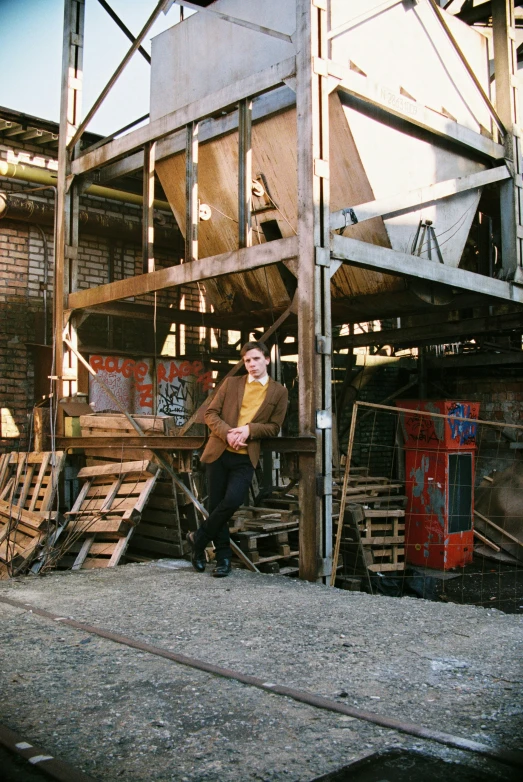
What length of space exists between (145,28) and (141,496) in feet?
17.3

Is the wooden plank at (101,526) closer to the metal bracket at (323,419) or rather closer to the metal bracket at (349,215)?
the metal bracket at (323,419)

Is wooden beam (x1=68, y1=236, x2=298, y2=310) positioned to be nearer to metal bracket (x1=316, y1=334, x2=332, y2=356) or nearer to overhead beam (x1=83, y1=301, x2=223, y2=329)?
overhead beam (x1=83, y1=301, x2=223, y2=329)

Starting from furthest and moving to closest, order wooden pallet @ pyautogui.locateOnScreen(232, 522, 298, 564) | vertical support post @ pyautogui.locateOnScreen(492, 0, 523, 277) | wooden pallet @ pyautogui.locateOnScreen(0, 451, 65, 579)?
vertical support post @ pyautogui.locateOnScreen(492, 0, 523, 277) → wooden pallet @ pyautogui.locateOnScreen(232, 522, 298, 564) → wooden pallet @ pyautogui.locateOnScreen(0, 451, 65, 579)

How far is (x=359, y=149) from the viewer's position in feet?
22.8

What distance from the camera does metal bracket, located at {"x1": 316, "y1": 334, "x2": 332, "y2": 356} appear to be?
6066 mm

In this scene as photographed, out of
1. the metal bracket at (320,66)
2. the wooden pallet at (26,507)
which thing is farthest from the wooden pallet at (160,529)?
the metal bracket at (320,66)

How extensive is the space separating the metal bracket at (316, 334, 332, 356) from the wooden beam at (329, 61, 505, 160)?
2297 millimetres

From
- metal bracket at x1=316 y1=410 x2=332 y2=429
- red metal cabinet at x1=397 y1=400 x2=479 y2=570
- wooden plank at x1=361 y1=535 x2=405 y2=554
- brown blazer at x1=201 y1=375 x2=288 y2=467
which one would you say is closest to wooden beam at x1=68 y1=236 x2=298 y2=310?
brown blazer at x1=201 y1=375 x2=288 y2=467

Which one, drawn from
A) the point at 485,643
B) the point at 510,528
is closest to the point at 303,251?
the point at 485,643

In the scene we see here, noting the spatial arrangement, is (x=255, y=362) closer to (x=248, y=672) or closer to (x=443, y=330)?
(x=248, y=672)

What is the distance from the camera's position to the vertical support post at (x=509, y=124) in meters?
8.49

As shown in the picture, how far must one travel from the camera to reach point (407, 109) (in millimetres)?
7246

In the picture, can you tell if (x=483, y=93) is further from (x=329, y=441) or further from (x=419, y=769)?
(x=419, y=769)

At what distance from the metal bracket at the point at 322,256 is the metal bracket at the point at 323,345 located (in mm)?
636
